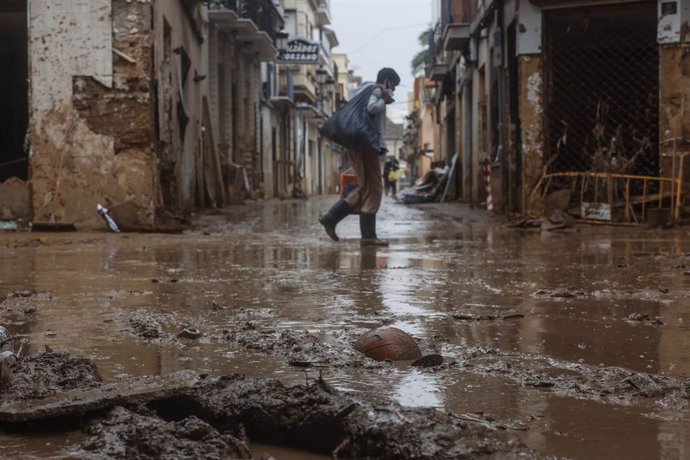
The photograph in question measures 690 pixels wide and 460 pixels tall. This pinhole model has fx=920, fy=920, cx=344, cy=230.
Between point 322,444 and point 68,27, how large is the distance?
369 inches

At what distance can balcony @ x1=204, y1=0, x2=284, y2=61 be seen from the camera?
22.9 m

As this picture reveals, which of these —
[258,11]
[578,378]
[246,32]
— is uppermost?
[258,11]

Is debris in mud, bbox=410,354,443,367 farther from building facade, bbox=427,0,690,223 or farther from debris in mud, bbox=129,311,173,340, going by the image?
building facade, bbox=427,0,690,223

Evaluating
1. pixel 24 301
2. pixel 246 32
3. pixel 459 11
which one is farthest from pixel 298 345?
pixel 246 32

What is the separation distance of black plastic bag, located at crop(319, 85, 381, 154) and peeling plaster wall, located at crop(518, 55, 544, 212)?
5.05 metres

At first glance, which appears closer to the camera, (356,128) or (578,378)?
(578,378)

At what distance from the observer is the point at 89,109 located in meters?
10.5

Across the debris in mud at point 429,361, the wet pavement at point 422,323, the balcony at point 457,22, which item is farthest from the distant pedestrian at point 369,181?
the balcony at point 457,22

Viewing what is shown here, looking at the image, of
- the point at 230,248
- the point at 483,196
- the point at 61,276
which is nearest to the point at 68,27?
the point at 230,248

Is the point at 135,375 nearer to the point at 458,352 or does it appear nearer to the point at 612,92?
the point at 458,352

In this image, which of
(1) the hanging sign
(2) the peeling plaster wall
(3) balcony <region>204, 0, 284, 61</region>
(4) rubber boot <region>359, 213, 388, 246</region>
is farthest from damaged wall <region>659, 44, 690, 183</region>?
(1) the hanging sign

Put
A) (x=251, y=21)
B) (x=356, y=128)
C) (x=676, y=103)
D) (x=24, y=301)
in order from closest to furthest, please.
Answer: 1. (x=24, y=301)
2. (x=356, y=128)
3. (x=676, y=103)
4. (x=251, y=21)

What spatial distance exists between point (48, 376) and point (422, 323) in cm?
167

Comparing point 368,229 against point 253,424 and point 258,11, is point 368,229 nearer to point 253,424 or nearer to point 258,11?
point 253,424
